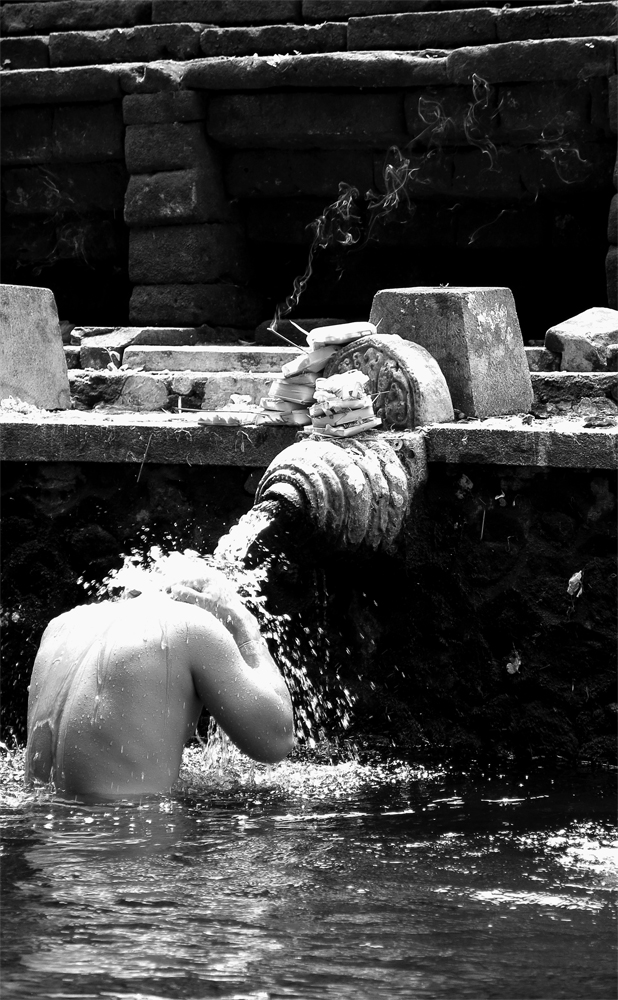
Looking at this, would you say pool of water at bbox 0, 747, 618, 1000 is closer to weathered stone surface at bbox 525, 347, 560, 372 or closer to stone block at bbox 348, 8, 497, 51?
weathered stone surface at bbox 525, 347, 560, 372

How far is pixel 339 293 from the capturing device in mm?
10008

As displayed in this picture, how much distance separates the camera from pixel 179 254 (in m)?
9.22

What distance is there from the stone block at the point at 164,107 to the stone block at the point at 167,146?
4cm

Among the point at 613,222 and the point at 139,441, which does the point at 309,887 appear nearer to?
the point at 139,441

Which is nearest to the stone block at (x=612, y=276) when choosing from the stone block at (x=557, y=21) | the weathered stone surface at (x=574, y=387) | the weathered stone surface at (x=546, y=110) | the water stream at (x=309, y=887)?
the weathered stone surface at (x=546, y=110)

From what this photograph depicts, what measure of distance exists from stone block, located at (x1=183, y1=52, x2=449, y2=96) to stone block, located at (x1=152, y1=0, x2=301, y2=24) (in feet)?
1.64

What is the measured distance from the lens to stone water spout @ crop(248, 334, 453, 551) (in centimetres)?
494

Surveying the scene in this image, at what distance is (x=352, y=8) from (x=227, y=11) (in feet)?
2.88

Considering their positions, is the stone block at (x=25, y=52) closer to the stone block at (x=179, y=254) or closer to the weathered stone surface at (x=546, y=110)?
the stone block at (x=179, y=254)

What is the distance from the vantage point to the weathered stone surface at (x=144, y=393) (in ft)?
21.4

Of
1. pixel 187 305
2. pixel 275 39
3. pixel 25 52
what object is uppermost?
pixel 25 52

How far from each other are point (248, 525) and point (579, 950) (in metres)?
2.13

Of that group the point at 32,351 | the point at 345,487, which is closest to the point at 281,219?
the point at 32,351

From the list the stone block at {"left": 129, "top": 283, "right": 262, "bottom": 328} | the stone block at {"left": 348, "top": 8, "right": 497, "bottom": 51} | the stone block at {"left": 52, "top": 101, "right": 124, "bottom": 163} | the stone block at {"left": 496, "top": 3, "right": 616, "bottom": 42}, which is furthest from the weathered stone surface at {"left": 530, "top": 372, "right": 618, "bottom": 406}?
the stone block at {"left": 52, "top": 101, "right": 124, "bottom": 163}
